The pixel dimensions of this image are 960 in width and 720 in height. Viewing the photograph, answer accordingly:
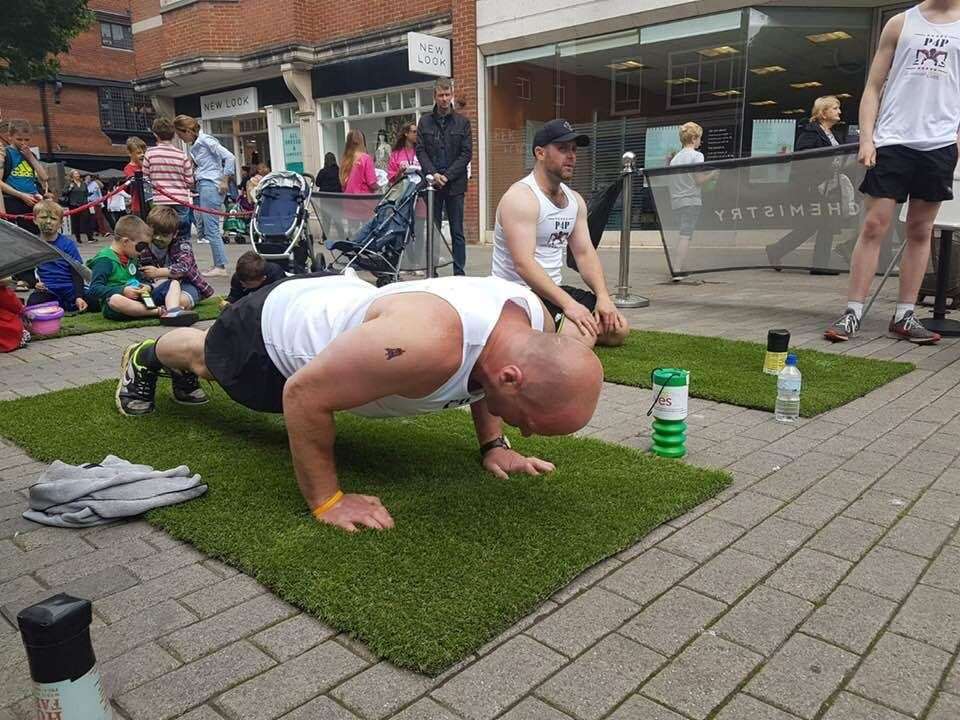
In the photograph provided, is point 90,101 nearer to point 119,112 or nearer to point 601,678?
point 119,112

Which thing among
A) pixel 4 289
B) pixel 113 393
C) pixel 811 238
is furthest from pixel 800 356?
pixel 4 289

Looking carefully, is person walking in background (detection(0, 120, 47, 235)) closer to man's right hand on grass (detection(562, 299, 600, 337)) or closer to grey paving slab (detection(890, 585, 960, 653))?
man's right hand on grass (detection(562, 299, 600, 337))

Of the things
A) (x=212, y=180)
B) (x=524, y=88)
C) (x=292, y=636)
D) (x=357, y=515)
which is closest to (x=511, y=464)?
(x=357, y=515)

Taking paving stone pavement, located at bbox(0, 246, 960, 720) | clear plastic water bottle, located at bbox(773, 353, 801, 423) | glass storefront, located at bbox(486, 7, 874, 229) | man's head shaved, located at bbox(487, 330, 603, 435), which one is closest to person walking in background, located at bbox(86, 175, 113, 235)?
glass storefront, located at bbox(486, 7, 874, 229)

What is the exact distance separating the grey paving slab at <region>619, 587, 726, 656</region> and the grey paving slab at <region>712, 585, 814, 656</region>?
0.05m

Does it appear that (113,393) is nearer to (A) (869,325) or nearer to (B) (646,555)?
(B) (646,555)

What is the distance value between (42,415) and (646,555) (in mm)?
3237

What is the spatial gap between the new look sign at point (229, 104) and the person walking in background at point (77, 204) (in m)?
4.01

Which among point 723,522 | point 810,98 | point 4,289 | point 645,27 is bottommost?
point 723,522

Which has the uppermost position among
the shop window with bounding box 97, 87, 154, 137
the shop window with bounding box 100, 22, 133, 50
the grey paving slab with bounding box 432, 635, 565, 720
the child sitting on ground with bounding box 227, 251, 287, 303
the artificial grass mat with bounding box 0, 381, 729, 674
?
the shop window with bounding box 100, 22, 133, 50

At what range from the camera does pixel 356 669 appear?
1.78 metres

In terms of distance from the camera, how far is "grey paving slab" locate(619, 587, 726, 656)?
1.89 metres

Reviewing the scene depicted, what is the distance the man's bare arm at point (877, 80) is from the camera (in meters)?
5.00

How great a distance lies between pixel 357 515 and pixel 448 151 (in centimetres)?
637
